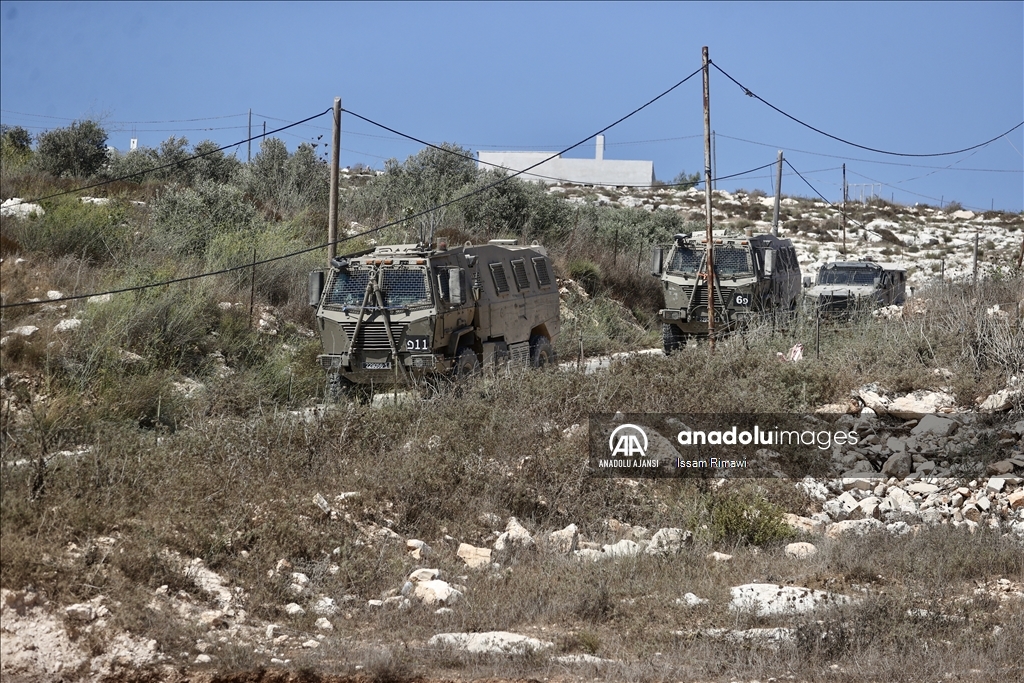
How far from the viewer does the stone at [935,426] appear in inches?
482

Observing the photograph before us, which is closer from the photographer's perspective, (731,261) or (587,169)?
(731,261)

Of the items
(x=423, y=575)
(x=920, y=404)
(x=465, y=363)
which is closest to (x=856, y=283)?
(x=920, y=404)

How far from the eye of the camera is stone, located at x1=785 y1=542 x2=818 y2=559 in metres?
8.60

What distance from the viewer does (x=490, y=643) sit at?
6367 millimetres

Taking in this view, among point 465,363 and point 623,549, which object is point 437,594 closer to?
point 623,549

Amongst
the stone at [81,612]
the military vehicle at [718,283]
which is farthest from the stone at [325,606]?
the military vehicle at [718,283]

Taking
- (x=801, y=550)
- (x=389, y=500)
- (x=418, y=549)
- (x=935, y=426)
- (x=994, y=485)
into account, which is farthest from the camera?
(x=935, y=426)

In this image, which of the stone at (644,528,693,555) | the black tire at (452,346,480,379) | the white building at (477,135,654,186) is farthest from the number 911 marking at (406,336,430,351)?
the white building at (477,135,654,186)

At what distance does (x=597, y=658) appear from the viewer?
6273mm

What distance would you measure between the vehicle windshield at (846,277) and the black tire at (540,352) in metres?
9.67

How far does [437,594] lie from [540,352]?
9775 mm

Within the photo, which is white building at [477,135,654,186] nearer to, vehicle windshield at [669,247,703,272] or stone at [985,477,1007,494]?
vehicle windshield at [669,247,703,272]

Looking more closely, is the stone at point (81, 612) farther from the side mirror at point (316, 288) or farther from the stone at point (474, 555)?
the side mirror at point (316, 288)

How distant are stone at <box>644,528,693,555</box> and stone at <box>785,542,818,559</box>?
81 centimetres
